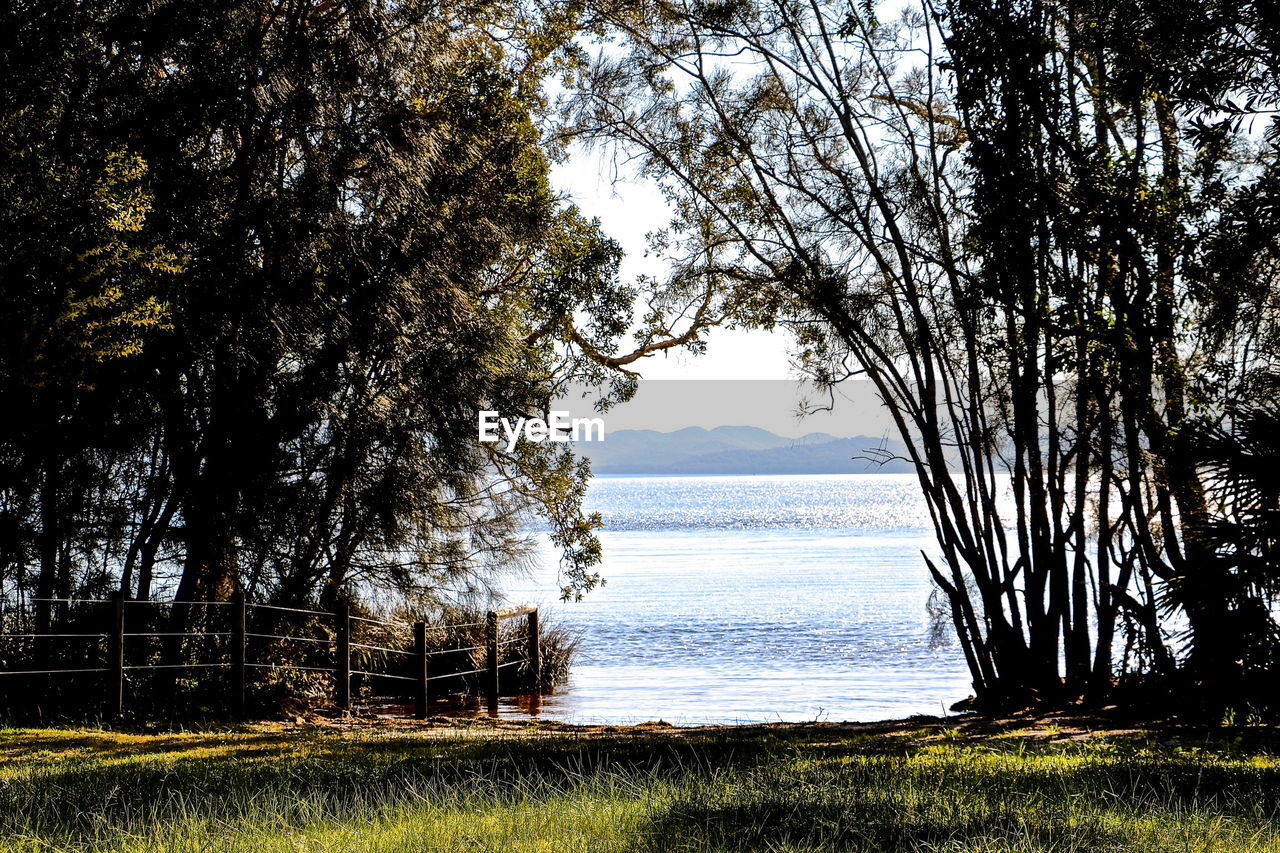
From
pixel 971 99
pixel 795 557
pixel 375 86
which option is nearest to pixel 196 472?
pixel 375 86

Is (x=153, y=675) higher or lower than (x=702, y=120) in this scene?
lower

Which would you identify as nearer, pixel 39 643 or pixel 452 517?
pixel 39 643

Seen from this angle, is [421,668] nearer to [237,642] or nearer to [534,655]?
[237,642]

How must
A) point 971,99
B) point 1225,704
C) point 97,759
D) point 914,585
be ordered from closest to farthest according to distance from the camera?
point 97,759, point 1225,704, point 971,99, point 914,585

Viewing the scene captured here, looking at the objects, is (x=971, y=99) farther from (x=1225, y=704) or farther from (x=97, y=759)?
(x=97, y=759)

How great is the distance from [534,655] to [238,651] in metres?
5.85

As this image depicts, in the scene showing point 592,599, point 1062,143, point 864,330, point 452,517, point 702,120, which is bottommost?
point 592,599

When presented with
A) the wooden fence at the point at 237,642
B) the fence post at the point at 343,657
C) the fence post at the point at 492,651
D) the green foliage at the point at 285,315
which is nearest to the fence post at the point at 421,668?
the wooden fence at the point at 237,642

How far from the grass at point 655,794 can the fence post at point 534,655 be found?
7434mm

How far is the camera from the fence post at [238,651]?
32.3 ft

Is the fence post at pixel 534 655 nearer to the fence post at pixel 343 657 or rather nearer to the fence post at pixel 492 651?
the fence post at pixel 492 651

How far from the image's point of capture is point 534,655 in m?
15.2

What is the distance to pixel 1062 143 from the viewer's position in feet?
27.8

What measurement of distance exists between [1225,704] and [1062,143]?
4.25 metres
